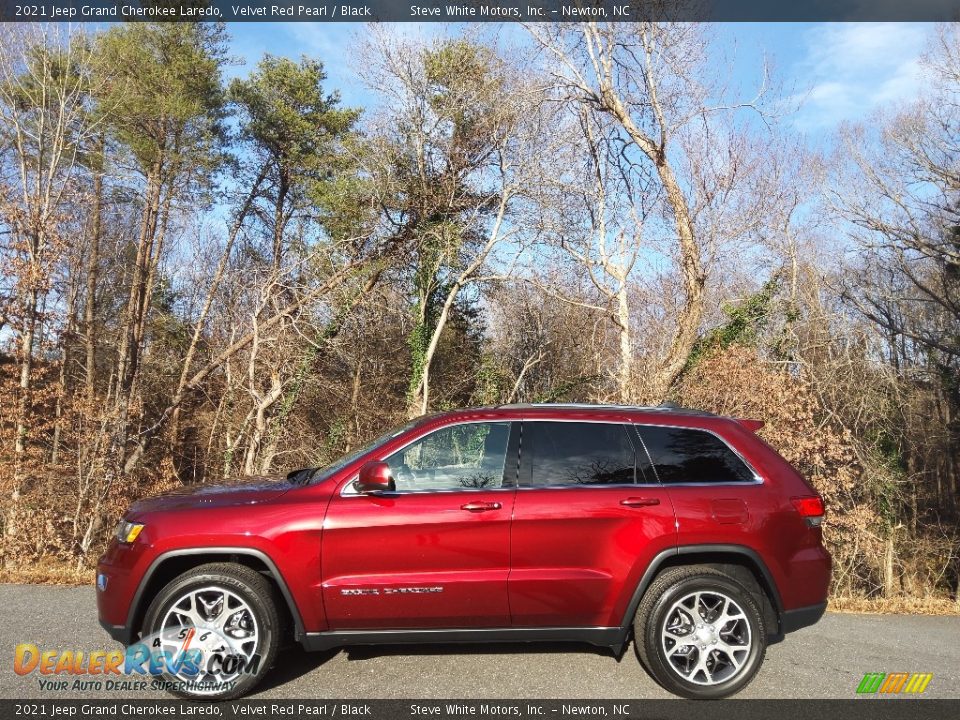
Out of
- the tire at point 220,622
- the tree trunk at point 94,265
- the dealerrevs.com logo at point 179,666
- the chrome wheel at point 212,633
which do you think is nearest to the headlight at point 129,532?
the tire at point 220,622

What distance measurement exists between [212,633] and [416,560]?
1.23m

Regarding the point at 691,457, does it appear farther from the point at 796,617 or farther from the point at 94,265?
the point at 94,265

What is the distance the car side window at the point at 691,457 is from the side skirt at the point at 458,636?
1.02 m

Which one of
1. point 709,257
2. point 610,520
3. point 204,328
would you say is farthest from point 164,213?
point 610,520

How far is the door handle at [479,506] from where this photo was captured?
4.11m

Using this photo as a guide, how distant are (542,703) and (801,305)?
17270 mm

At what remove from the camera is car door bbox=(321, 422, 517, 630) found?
13.2 feet

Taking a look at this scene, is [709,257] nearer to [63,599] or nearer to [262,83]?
[63,599]

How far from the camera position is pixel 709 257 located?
1543 cm

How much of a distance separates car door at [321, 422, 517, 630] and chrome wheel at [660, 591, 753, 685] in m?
1.03

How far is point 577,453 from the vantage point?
439 centimetres

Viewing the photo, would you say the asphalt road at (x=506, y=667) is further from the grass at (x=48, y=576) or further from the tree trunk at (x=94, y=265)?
the tree trunk at (x=94, y=265)

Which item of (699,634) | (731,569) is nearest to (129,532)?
(699,634)

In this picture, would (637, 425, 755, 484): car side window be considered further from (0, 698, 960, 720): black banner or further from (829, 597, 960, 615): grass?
(829, 597, 960, 615): grass
